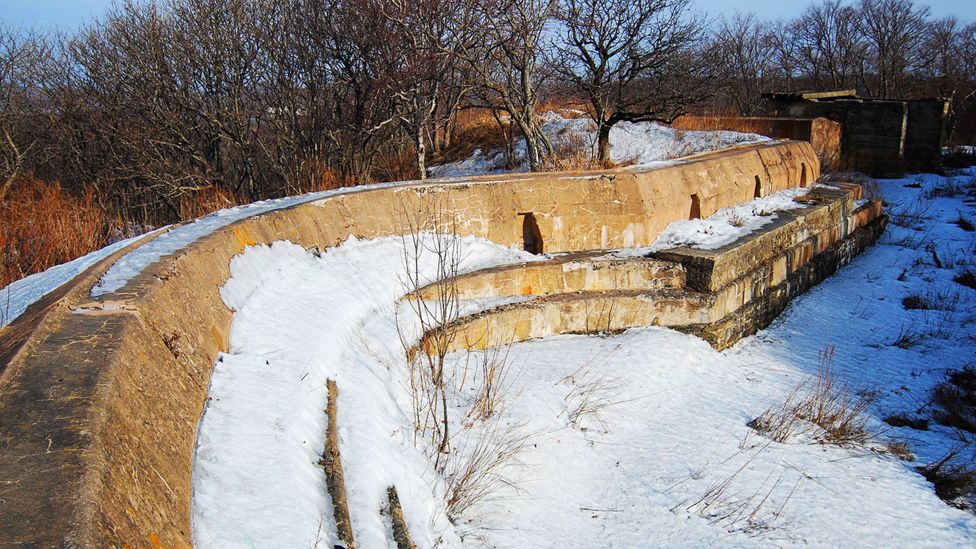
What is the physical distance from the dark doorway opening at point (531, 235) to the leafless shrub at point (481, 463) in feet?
8.44

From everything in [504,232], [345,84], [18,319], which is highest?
[345,84]

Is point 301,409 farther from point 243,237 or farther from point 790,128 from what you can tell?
point 790,128

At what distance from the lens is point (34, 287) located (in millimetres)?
3125

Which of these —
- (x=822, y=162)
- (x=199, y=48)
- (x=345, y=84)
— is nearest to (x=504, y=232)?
(x=345, y=84)

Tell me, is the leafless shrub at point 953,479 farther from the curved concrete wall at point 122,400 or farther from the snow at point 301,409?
the curved concrete wall at point 122,400

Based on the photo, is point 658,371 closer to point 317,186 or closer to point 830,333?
point 830,333

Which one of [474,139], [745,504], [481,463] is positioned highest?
[474,139]

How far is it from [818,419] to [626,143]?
931cm

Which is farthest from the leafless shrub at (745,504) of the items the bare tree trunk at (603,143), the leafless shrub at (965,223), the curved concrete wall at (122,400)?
the leafless shrub at (965,223)

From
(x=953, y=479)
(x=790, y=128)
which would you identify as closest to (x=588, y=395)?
(x=953, y=479)

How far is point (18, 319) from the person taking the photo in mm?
2572

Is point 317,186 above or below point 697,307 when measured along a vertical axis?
above

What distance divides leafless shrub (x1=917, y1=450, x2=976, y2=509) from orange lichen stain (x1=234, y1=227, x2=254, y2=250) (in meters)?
4.44

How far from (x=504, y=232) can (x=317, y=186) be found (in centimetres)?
420
